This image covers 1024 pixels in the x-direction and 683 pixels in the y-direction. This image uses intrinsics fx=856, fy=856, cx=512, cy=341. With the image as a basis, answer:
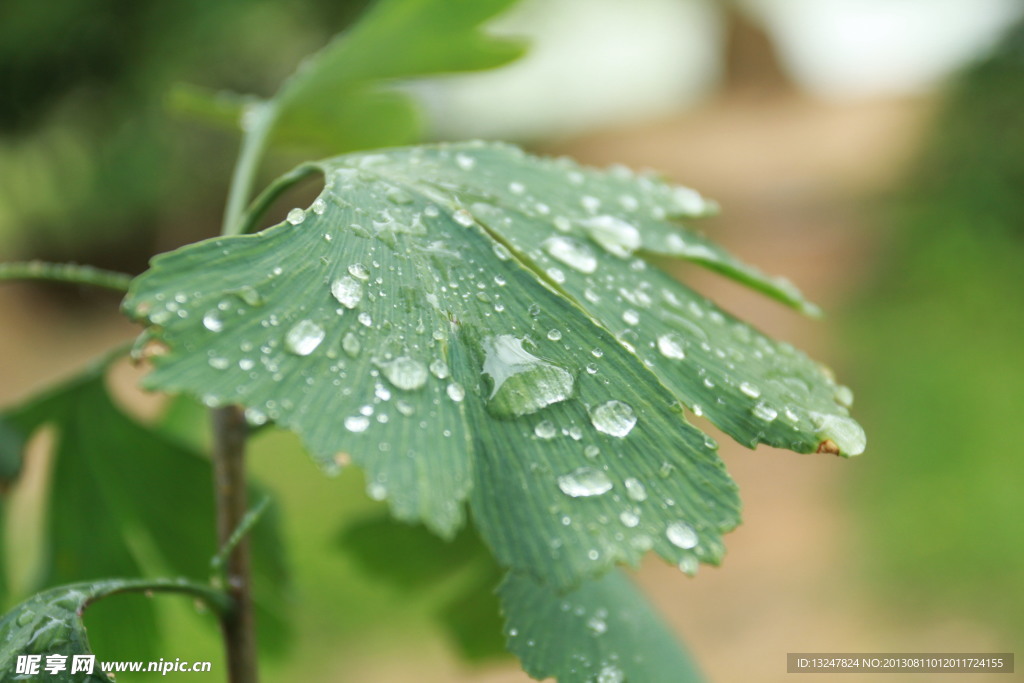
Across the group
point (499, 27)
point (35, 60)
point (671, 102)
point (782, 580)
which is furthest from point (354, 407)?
point (671, 102)

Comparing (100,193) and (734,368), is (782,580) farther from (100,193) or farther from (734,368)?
(100,193)

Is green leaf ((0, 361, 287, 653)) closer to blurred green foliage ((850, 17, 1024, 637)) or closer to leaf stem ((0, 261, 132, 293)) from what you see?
leaf stem ((0, 261, 132, 293))

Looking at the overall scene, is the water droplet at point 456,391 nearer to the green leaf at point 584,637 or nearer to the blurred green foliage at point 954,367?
the green leaf at point 584,637

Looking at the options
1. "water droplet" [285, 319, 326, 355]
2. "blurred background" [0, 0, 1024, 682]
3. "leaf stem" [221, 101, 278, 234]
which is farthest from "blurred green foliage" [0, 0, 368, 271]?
"water droplet" [285, 319, 326, 355]

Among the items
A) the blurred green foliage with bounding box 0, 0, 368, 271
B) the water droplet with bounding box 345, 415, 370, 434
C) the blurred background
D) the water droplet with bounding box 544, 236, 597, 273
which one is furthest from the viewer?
the blurred green foliage with bounding box 0, 0, 368, 271

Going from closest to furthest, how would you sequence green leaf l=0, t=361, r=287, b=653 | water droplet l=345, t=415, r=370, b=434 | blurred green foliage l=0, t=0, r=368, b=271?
water droplet l=345, t=415, r=370, b=434 → green leaf l=0, t=361, r=287, b=653 → blurred green foliage l=0, t=0, r=368, b=271

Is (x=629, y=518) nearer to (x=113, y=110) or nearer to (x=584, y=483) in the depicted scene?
(x=584, y=483)

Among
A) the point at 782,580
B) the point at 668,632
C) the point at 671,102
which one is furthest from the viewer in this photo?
the point at 671,102
